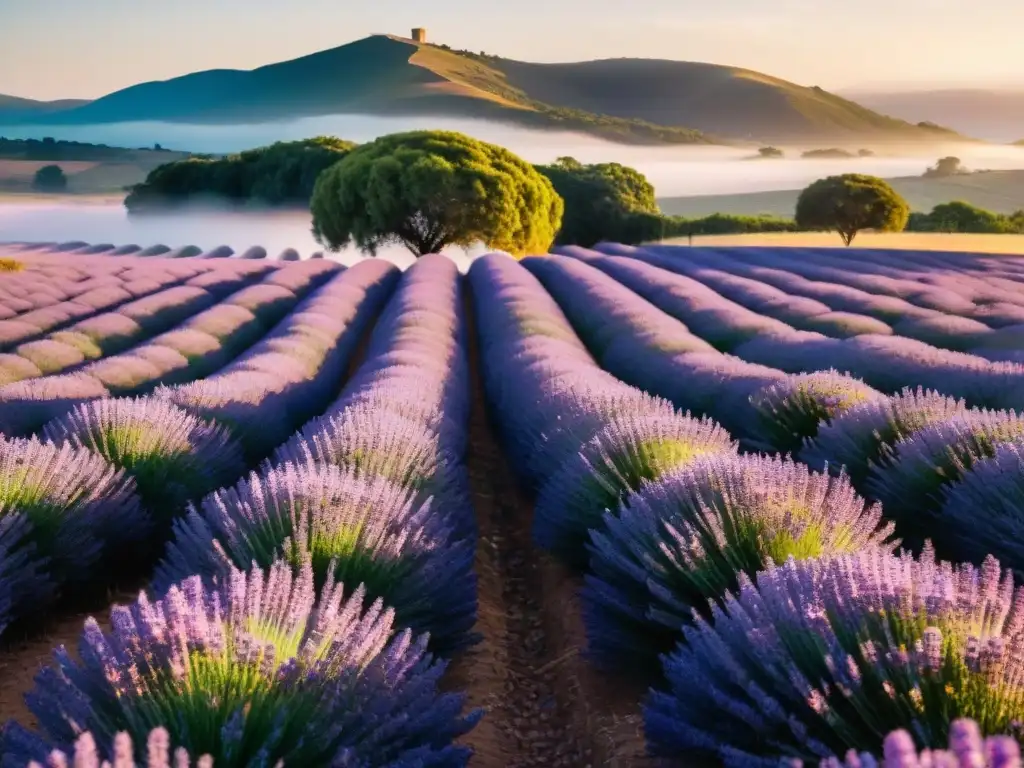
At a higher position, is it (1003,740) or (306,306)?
(1003,740)

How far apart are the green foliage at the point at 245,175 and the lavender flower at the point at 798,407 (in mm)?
36704

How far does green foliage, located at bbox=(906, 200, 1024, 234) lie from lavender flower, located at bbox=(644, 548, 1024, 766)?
1832 inches

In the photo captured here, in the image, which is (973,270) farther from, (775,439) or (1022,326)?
(775,439)

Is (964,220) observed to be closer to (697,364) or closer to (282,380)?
(697,364)

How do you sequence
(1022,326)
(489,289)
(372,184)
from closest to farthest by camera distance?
(1022,326), (489,289), (372,184)

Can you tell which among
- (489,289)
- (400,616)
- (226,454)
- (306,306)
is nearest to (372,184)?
(489,289)


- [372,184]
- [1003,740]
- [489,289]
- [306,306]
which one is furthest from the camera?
[372,184]

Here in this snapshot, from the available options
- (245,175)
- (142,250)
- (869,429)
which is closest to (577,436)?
(869,429)

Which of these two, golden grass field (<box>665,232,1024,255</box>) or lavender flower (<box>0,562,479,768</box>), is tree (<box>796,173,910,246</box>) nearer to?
golden grass field (<box>665,232,1024,255</box>)

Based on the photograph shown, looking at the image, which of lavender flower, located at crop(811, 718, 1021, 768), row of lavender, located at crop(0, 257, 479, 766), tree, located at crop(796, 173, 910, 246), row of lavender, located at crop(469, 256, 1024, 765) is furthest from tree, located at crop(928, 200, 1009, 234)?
lavender flower, located at crop(811, 718, 1021, 768)

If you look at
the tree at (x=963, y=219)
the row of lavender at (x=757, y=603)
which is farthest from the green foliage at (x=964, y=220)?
the row of lavender at (x=757, y=603)

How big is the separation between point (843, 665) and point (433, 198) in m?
26.1

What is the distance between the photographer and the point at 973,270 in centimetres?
1878

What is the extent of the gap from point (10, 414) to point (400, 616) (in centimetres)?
427
